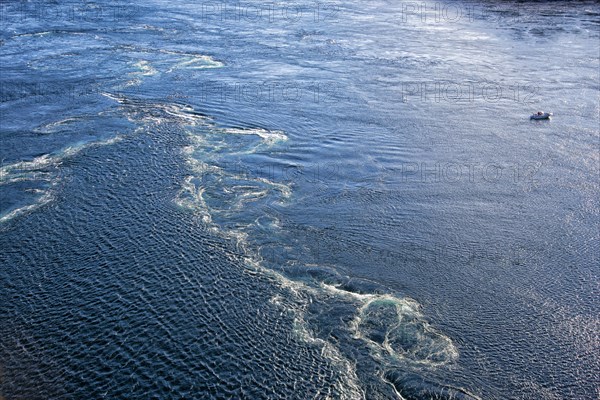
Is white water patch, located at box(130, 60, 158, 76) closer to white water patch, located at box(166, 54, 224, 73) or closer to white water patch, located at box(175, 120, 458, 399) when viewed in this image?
white water patch, located at box(166, 54, 224, 73)

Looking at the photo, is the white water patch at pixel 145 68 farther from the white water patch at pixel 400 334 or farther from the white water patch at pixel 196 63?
the white water patch at pixel 400 334

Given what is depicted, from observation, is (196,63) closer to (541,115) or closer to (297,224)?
(297,224)

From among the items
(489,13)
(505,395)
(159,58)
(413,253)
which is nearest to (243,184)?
(413,253)

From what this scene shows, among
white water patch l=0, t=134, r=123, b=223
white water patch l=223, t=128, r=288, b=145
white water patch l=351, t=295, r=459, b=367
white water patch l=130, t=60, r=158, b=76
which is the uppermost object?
white water patch l=130, t=60, r=158, b=76

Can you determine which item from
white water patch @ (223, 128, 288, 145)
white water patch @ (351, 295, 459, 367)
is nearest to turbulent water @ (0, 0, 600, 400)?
white water patch @ (351, 295, 459, 367)

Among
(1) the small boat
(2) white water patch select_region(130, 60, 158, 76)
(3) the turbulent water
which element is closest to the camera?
(3) the turbulent water

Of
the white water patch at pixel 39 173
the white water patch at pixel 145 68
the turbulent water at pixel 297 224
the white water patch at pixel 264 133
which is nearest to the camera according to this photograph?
the turbulent water at pixel 297 224

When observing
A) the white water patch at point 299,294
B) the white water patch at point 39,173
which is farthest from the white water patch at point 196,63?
the white water patch at point 299,294

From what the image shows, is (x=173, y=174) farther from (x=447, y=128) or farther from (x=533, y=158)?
(x=533, y=158)
